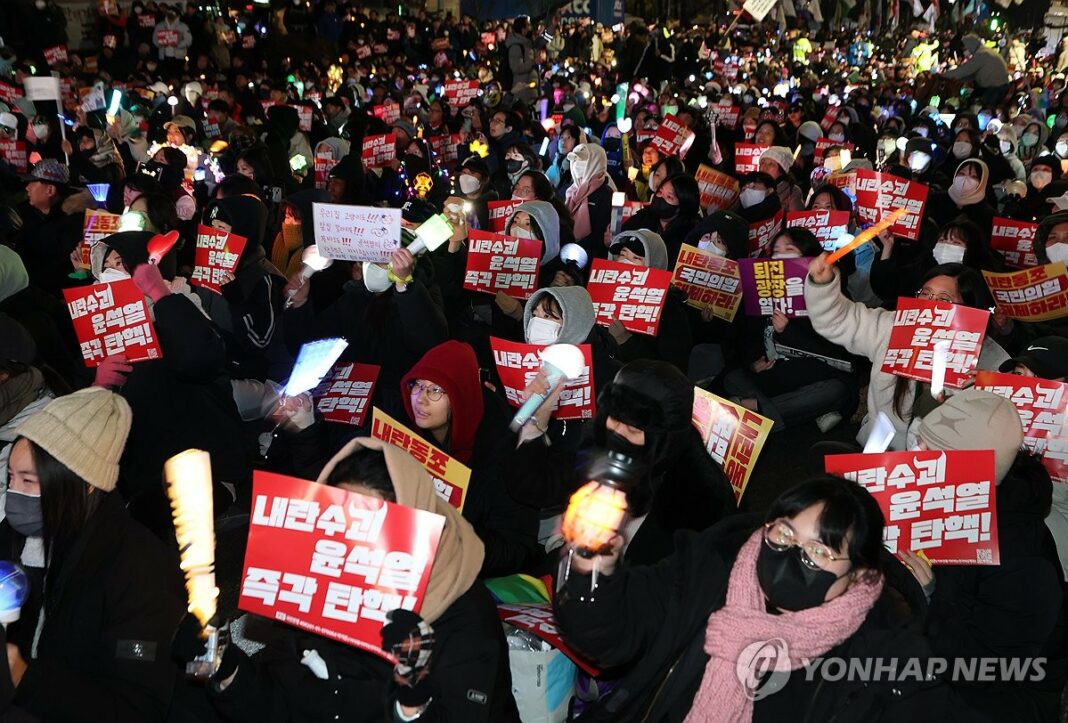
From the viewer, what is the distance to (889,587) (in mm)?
2707

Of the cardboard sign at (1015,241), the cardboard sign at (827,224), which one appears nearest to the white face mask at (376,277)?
the cardboard sign at (827,224)

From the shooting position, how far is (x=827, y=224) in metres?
7.39

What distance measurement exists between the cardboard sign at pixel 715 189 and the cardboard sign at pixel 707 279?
261 centimetres

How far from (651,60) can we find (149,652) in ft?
68.2

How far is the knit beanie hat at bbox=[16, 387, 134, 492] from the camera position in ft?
9.45

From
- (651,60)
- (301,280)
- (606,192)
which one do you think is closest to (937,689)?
(301,280)

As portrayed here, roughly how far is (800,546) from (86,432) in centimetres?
202

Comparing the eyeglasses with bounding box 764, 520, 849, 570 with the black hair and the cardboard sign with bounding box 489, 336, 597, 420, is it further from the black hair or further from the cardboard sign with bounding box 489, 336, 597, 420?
the cardboard sign with bounding box 489, 336, 597, 420

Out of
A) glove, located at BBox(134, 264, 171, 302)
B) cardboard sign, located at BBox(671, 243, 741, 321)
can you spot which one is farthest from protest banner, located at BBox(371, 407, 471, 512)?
cardboard sign, located at BBox(671, 243, 741, 321)

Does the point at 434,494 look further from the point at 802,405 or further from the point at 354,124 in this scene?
the point at 354,124

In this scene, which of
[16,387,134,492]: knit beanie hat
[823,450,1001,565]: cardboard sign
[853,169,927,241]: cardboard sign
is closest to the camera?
[16,387,134,492]: knit beanie hat

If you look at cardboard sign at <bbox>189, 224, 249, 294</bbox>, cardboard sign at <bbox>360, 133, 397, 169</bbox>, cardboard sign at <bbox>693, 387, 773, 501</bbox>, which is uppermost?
cardboard sign at <bbox>693, 387, 773, 501</bbox>

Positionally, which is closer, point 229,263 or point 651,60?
point 229,263

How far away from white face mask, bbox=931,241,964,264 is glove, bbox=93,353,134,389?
5235 mm
